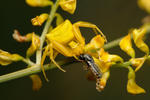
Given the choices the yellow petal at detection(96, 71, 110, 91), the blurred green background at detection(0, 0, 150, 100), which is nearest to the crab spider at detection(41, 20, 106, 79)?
the yellow petal at detection(96, 71, 110, 91)

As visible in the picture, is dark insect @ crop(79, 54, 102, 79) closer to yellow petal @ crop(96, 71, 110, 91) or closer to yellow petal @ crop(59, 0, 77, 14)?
yellow petal @ crop(96, 71, 110, 91)

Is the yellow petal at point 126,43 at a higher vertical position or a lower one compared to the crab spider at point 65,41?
lower

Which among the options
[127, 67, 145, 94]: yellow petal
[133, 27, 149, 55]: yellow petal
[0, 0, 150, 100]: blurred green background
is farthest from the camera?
[0, 0, 150, 100]: blurred green background

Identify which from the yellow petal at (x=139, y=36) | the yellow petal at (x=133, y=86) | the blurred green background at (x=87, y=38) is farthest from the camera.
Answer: the blurred green background at (x=87, y=38)

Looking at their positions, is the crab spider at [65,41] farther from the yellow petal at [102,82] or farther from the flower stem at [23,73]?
the yellow petal at [102,82]

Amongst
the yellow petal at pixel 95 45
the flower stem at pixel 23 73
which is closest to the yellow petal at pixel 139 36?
the yellow petal at pixel 95 45

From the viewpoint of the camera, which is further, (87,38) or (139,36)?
(87,38)

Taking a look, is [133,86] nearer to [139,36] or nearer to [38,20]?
[139,36]

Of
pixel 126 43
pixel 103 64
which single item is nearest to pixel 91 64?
pixel 103 64

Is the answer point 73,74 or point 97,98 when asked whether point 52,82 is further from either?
point 97,98
